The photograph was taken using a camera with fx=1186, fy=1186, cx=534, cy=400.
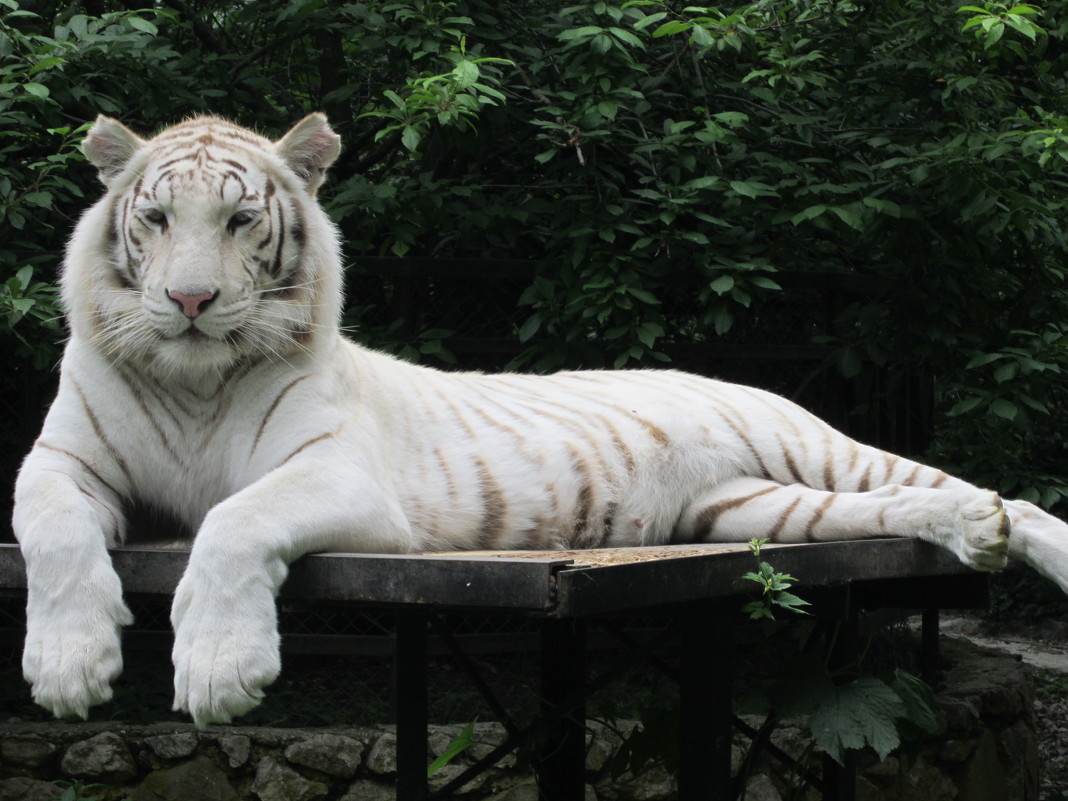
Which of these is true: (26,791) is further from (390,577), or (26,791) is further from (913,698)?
(913,698)

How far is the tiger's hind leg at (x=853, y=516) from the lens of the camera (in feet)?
8.08

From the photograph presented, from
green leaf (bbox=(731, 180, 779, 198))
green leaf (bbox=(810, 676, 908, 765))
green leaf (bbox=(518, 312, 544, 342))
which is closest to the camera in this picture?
green leaf (bbox=(810, 676, 908, 765))

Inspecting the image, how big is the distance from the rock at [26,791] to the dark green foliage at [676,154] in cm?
166

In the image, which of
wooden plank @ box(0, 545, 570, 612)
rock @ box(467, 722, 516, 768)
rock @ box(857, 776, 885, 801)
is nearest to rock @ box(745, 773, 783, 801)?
rock @ box(857, 776, 885, 801)

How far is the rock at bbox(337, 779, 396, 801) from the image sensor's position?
4.61m

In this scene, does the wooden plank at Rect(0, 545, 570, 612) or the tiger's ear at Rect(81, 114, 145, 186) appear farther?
the tiger's ear at Rect(81, 114, 145, 186)

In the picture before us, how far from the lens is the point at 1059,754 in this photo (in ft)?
21.7

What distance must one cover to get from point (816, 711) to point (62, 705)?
5.39 ft

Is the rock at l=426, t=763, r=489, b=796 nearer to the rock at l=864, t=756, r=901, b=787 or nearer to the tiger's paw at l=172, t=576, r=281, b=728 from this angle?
the rock at l=864, t=756, r=901, b=787

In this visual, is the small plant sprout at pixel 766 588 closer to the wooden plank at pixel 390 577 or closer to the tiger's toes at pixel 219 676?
the wooden plank at pixel 390 577

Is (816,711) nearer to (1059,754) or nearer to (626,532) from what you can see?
(626,532)

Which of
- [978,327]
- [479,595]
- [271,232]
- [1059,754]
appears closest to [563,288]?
[978,327]

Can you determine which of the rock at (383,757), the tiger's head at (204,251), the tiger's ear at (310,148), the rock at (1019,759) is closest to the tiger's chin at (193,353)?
the tiger's head at (204,251)

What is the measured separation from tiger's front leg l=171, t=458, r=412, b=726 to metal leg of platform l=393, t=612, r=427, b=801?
719 mm
